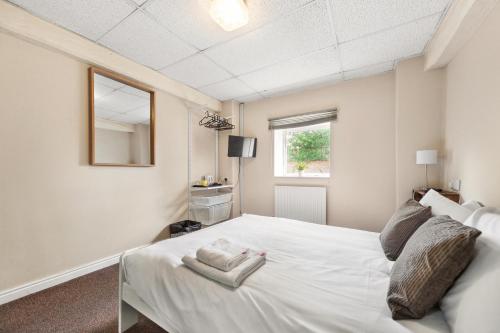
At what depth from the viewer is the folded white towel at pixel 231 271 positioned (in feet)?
3.39

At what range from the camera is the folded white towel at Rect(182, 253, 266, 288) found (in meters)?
1.03

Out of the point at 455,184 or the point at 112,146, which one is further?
the point at 112,146

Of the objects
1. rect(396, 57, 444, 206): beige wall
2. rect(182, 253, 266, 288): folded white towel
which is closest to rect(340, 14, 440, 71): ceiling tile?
rect(396, 57, 444, 206): beige wall

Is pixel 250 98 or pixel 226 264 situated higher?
pixel 250 98

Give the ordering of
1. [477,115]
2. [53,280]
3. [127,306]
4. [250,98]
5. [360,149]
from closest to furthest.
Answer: [127,306] < [477,115] < [53,280] < [360,149] < [250,98]

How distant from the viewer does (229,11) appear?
1628 mm

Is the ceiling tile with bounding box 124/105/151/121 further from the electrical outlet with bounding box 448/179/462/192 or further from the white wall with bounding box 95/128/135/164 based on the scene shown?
the electrical outlet with bounding box 448/179/462/192

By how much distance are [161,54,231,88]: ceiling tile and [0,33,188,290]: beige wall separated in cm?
105

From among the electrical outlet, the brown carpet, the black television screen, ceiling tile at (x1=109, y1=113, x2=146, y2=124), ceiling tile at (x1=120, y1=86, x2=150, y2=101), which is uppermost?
ceiling tile at (x1=120, y1=86, x2=150, y2=101)

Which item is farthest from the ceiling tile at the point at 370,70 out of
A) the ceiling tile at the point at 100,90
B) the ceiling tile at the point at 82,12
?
the ceiling tile at the point at 100,90

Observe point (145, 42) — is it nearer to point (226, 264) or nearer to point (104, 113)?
point (104, 113)

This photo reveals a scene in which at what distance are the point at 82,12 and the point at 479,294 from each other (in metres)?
3.09

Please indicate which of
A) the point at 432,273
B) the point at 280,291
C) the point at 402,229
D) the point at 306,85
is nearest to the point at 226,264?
the point at 280,291

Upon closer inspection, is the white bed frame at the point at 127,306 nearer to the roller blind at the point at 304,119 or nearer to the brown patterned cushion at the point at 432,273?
the brown patterned cushion at the point at 432,273
